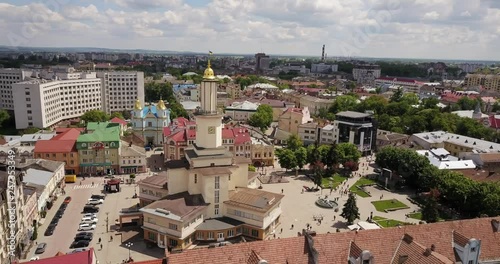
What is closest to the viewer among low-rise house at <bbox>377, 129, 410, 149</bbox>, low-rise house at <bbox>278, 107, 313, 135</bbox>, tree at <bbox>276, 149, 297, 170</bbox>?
tree at <bbox>276, 149, 297, 170</bbox>

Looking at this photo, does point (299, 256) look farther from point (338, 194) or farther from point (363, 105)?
point (363, 105)

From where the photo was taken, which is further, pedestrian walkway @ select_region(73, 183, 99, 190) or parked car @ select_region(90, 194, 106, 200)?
pedestrian walkway @ select_region(73, 183, 99, 190)

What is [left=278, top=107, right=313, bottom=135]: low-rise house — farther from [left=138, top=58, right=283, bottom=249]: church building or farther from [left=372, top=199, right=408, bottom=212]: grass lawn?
[left=138, top=58, right=283, bottom=249]: church building

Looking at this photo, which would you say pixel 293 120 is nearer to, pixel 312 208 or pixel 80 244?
pixel 312 208

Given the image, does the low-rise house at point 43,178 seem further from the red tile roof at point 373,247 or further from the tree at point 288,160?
the tree at point 288,160

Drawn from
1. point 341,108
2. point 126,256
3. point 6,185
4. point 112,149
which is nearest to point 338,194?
point 126,256

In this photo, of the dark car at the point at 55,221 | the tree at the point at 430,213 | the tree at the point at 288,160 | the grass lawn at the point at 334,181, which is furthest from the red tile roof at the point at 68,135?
the tree at the point at 430,213

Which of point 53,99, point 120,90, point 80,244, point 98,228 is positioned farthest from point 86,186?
point 120,90

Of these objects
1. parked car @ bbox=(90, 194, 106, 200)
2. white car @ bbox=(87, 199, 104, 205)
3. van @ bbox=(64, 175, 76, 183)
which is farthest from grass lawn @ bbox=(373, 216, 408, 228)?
van @ bbox=(64, 175, 76, 183)
